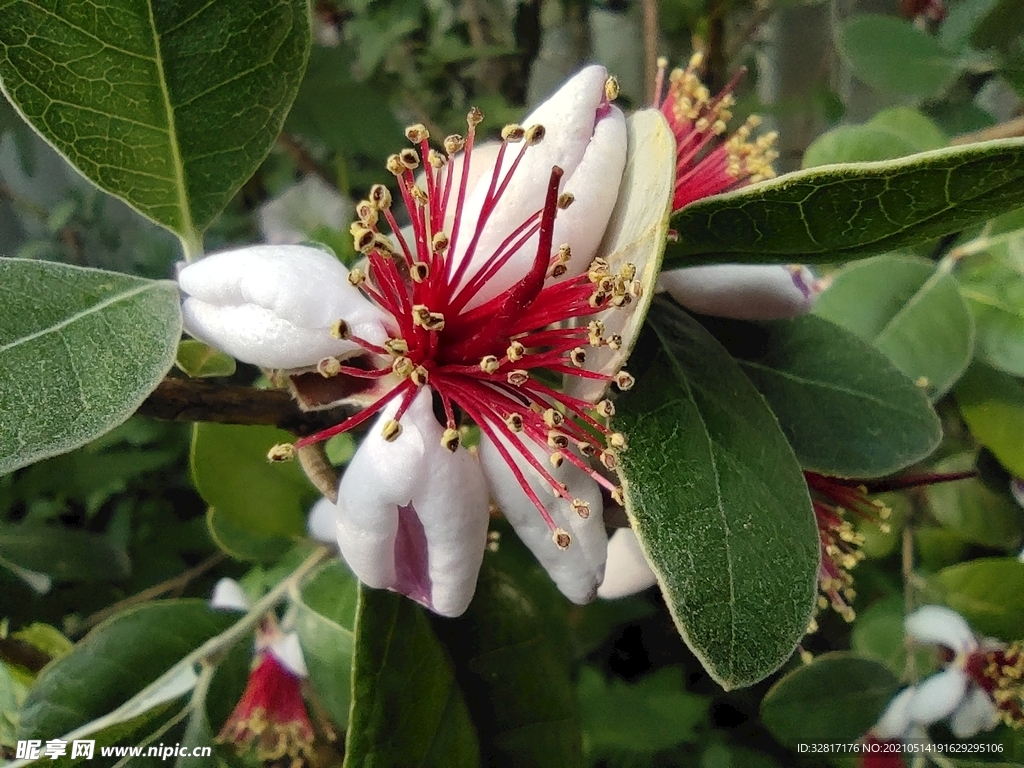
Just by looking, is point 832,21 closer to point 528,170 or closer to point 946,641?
point 946,641

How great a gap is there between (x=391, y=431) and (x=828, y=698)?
2.12 ft

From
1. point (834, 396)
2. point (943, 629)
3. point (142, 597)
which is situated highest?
point (834, 396)

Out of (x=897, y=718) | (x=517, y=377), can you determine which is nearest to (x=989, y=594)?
(x=897, y=718)

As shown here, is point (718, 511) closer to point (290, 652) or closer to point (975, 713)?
point (290, 652)

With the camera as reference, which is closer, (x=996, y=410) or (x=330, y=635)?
(x=330, y=635)

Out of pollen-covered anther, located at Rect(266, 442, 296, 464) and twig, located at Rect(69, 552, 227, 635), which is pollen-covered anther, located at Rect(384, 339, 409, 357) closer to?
pollen-covered anther, located at Rect(266, 442, 296, 464)

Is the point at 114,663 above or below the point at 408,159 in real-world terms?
below

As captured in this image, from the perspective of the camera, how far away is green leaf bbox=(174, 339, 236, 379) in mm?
425

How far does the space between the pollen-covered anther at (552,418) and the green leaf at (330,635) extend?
0.33 meters

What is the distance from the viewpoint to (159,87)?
38 centimetres

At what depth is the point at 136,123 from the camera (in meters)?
0.39

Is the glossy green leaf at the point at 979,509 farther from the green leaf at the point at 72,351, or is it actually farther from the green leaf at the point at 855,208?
the green leaf at the point at 72,351

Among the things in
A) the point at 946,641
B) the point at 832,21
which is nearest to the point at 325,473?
the point at 946,641

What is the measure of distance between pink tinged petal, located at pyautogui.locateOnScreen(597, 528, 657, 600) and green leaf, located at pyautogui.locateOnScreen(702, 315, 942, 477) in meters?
0.12
